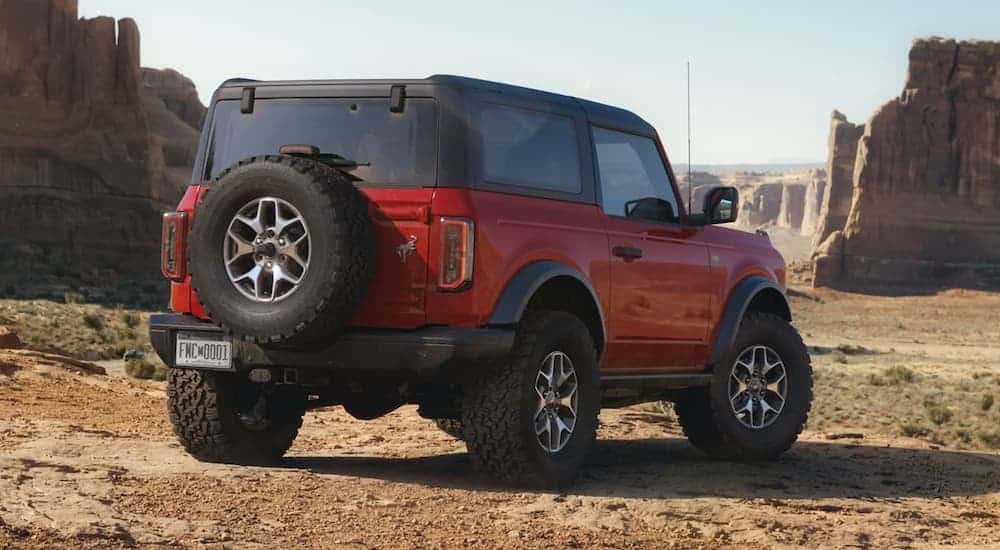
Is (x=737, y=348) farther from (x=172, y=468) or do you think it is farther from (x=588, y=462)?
(x=172, y=468)

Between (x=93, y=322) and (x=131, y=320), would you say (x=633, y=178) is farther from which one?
(x=131, y=320)

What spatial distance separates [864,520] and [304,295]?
3.15 metres

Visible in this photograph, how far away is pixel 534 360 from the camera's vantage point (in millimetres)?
8008

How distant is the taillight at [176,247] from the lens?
27.6 feet

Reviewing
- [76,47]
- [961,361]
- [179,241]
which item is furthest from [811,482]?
[76,47]

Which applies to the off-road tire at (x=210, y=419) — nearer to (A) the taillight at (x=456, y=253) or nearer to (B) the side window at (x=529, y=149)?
(A) the taillight at (x=456, y=253)

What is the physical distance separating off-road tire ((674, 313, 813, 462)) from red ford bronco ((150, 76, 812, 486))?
Result: 0.77m

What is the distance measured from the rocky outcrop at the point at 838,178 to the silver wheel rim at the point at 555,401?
101m

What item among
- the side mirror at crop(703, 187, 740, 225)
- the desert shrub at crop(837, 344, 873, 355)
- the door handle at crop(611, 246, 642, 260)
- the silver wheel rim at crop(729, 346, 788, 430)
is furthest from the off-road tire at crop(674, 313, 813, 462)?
the desert shrub at crop(837, 344, 873, 355)

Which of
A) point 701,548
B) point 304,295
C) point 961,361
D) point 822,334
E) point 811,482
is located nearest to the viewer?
point 701,548

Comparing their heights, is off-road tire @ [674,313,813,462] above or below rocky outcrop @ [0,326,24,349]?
above

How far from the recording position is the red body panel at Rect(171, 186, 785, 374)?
772 centimetres

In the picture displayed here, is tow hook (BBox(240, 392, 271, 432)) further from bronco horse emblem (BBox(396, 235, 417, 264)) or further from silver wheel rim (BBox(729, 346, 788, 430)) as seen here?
silver wheel rim (BBox(729, 346, 788, 430))

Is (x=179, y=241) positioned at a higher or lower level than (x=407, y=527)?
higher
